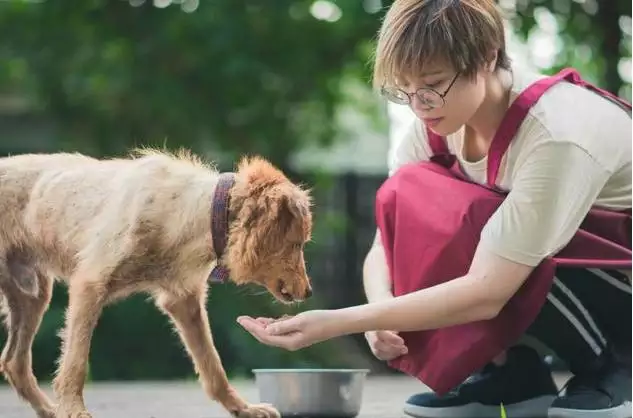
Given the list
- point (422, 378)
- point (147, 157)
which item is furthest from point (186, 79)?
point (422, 378)

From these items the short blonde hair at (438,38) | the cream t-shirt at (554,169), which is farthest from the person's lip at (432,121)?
the cream t-shirt at (554,169)

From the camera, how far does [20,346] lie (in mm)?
3205

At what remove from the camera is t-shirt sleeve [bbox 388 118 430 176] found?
10.9 feet

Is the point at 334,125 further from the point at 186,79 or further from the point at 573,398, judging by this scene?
the point at 573,398

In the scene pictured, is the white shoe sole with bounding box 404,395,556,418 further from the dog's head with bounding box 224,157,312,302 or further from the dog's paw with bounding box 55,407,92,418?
→ the dog's paw with bounding box 55,407,92,418

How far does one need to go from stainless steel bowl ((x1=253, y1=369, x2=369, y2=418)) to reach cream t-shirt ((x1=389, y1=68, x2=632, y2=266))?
0.66m

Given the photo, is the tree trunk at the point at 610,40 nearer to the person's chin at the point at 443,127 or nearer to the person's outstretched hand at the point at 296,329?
the person's chin at the point at 443,127

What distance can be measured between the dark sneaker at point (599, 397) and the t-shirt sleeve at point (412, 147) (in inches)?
29.6

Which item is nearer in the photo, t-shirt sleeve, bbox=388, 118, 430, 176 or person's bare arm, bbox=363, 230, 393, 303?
person's bare arm, bbox=363, 230, 393, 303

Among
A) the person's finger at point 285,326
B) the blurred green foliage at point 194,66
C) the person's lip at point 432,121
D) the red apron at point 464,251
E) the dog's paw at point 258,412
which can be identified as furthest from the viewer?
the blurred green foliage at point 194,66

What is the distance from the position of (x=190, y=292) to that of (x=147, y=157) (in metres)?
0.38

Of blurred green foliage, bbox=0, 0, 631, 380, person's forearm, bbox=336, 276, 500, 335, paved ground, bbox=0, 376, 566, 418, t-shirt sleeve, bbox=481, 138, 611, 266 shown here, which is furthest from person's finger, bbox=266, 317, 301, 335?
blurred green foliage, bbox=0, 0, 631, 380

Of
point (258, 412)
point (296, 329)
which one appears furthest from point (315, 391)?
point (296, 329)

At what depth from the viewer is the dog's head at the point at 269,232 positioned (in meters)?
2.92
